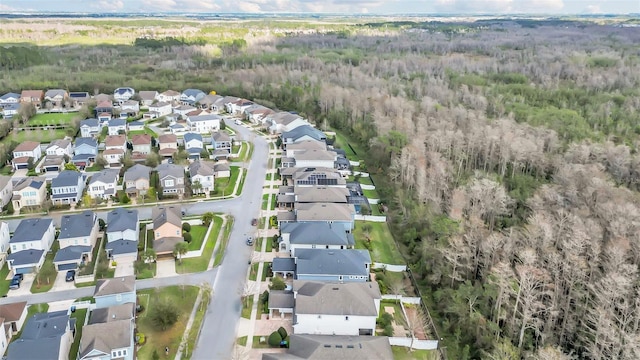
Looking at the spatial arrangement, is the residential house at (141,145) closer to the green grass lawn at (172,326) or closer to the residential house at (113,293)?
the green grass lawn at (172,326)

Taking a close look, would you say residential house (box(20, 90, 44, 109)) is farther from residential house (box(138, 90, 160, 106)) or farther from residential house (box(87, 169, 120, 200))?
residential house (box(87, 169, 120, 200))

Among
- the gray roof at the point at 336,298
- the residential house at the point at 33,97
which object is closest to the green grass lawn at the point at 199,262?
the gray roof at the point at 336,298

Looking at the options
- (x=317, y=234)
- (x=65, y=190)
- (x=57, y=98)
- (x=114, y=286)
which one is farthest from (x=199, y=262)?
(x=57, y=98)

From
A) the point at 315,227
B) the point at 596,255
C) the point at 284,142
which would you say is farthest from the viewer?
the point at 284,142

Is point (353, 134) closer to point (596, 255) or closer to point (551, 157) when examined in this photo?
point (551, 157)

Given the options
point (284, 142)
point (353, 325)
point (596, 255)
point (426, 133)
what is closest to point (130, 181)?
point (284, 142)

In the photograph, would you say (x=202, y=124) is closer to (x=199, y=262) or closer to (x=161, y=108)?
(x=161, y=108)

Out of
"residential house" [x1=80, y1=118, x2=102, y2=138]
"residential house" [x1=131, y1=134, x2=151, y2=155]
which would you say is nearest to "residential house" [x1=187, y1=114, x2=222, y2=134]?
"residential house" [x1=131, y1=134, x2=151, y2=155]
